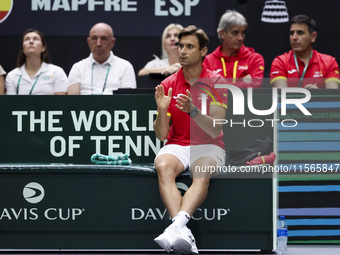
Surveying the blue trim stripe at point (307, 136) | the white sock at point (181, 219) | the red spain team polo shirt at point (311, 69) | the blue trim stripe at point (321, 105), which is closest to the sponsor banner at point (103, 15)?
the red spain team polo shirt at point (311, 69)

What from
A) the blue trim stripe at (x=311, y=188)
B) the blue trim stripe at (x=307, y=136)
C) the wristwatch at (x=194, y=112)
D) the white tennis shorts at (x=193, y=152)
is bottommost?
the blue trim stripe at (x=311, y=188)

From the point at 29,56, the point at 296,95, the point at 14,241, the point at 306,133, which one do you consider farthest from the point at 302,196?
the point at 29,56

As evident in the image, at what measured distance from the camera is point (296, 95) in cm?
419

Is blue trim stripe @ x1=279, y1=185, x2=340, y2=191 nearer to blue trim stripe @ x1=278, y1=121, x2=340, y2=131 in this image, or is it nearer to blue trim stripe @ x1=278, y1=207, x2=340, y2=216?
blue trim stripe @ x1=278, y1=207, x2=340, y2=216

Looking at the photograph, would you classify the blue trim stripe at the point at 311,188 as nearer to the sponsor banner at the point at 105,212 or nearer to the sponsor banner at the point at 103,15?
the sponsor banner at the point at 105,212

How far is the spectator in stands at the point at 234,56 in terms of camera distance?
4.92 m

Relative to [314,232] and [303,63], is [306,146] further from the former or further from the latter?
[303,63]

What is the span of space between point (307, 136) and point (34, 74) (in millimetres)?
2493

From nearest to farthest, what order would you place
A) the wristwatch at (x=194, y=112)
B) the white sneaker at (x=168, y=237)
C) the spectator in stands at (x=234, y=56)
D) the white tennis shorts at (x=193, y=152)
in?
the white sneaker at (x=168, y=237) → the wristwatch at (x=194, y=112) → the white tennis shorts at (x=193, y=152) → the spectator in stands at (x=234, y=56)

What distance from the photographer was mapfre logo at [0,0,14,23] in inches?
229

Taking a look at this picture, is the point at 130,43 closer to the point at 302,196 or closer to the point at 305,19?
the point at 305,19

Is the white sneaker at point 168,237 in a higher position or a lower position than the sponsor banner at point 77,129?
lower

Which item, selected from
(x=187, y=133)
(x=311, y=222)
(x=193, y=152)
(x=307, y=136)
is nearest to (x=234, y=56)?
(x=307, y=136)

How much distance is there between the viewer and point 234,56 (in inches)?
197
